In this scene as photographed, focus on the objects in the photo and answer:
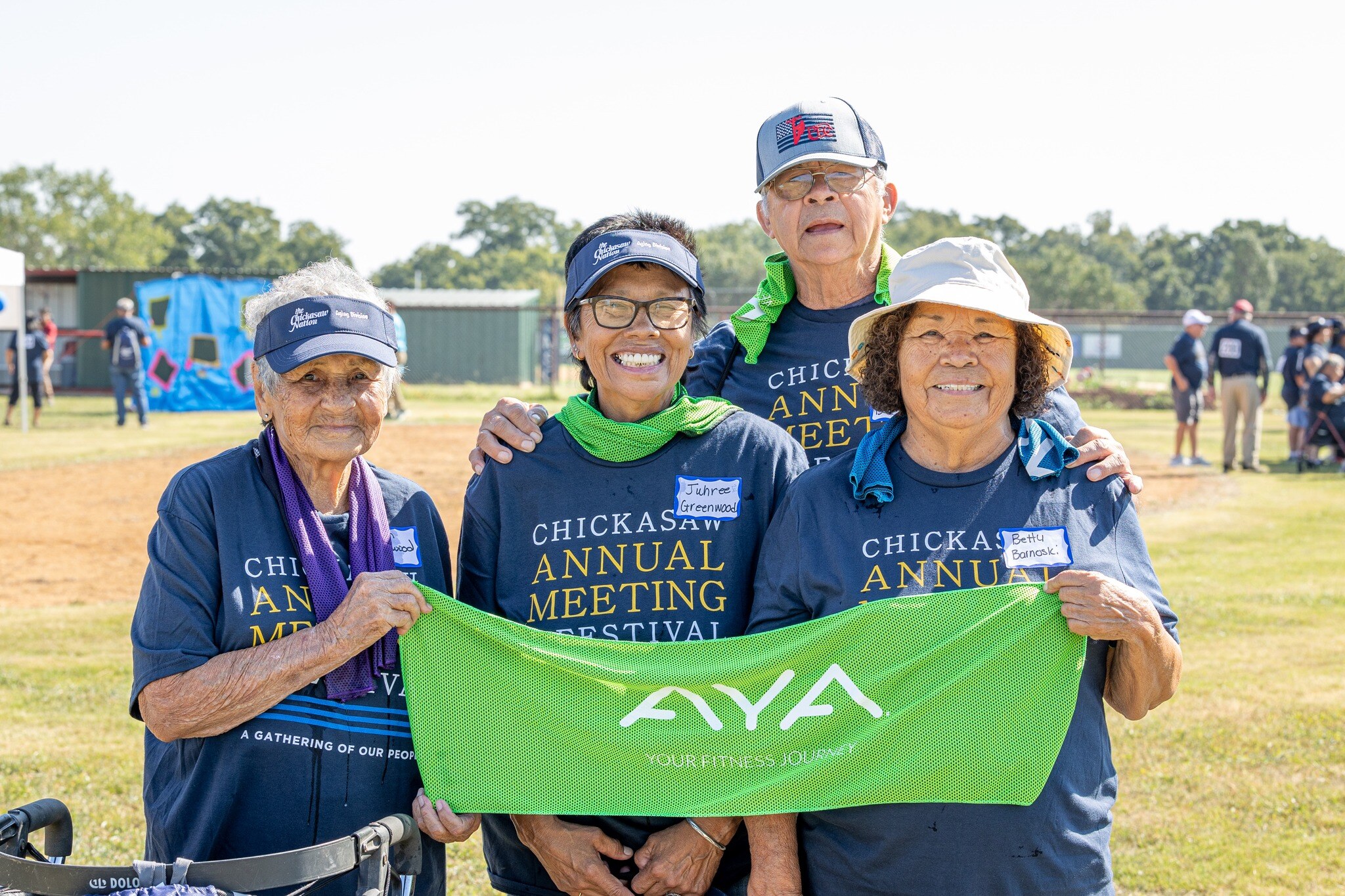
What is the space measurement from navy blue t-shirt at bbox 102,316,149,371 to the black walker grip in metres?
20.1

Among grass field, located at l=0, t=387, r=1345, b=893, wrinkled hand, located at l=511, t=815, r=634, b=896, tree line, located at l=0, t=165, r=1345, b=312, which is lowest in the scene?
grass field, located at l=0, t=387, r=1345, b=893

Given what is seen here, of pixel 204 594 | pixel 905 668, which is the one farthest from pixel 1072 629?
pixel 204 594

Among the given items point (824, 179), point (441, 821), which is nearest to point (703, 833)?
point (441, 821)

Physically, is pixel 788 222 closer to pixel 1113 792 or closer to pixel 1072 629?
pixel 1072 629

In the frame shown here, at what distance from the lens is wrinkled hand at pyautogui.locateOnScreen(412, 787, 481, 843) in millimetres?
2848

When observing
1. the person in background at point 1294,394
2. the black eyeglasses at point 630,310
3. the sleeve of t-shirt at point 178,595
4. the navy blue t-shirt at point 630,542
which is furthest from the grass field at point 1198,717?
the person in background at point 1294,394

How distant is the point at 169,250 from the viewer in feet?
290

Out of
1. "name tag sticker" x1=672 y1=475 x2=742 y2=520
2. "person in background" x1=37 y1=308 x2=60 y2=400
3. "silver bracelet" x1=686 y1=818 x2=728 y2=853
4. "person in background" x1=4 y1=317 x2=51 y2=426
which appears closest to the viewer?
"silver bracelet" x1=686 y1=818 x2=728 y2=853

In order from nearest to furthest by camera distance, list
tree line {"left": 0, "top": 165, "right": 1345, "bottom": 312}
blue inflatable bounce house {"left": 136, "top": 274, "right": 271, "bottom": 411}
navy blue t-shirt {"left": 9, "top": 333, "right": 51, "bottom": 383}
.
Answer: navy blue t-shirt {"left": 9, "top": 333, "right": 51, "bottom": 383} → blue inflatable bounce house {"left": 136, "top": 274, "right": 271, "bottom": 411} → tree line {"left": 0, "top": 165, "right": 1345, "bottom": 312}

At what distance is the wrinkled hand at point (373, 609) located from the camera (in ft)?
8.91

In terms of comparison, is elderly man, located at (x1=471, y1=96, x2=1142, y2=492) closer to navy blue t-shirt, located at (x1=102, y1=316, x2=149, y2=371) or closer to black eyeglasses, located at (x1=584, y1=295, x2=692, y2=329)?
black eyeglasses, located at (x1=584, y1=295, x2=692, y2=329)

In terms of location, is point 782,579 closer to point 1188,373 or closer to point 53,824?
point 53,824

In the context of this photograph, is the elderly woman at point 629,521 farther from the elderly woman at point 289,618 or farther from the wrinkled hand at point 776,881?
the elderly woman at point 289,618

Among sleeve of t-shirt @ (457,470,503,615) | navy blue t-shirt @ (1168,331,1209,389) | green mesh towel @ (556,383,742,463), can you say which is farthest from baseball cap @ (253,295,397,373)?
navy blue t-shirt @ (1168,331,1209,389)
